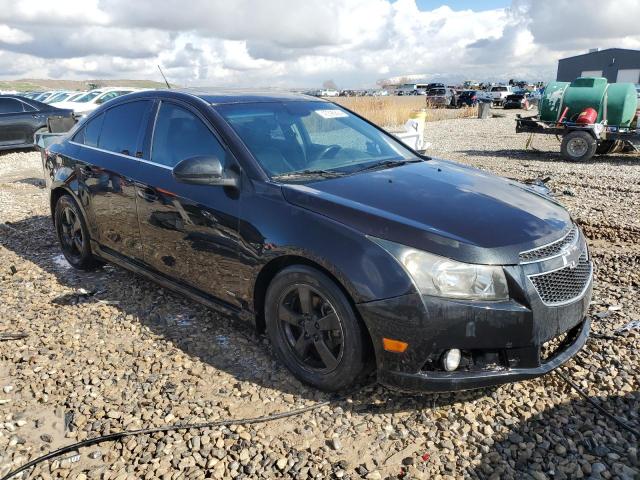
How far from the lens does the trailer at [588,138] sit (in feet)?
41.3

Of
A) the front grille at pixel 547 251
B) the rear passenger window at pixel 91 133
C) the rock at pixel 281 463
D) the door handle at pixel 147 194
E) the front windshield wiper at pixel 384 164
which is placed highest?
the rear passenger window at pixel 91 133

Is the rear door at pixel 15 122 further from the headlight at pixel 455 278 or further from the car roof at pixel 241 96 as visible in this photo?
the headlight at pixel 455 278

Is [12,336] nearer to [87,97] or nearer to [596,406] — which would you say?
[596,406]

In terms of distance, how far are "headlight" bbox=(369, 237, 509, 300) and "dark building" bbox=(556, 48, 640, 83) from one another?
55938 mm

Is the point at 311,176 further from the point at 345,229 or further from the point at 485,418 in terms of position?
the point at 485,418

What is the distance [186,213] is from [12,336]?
164cm

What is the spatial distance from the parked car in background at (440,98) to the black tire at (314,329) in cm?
3743

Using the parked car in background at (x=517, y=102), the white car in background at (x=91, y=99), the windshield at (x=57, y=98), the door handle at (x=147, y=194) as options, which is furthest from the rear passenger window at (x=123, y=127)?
the parked car in background at (x=517, y=102)

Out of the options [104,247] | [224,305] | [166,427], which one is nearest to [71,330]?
[104,247]

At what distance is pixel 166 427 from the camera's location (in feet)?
9.37

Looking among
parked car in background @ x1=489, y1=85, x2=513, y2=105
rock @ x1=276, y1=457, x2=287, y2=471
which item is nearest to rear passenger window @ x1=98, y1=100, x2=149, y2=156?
rock @ x1=276, y1=457, x2=287, y2=471

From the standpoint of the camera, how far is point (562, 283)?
9.32 feet

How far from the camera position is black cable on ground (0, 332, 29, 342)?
3850mm

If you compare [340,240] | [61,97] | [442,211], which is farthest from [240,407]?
[61,97]
